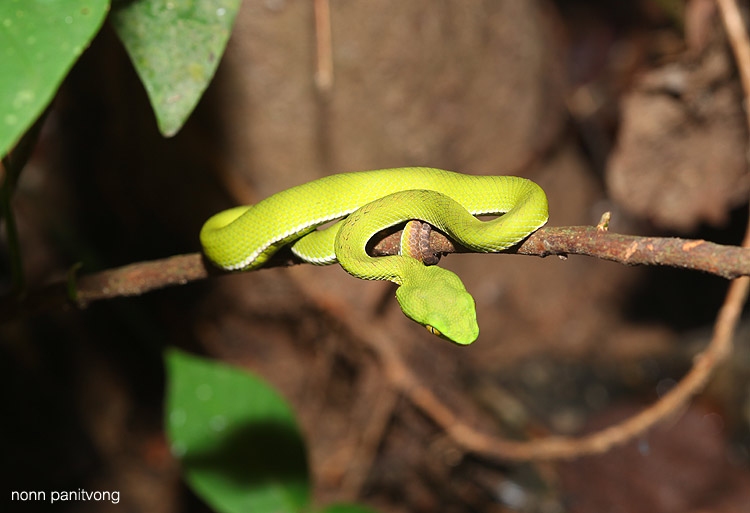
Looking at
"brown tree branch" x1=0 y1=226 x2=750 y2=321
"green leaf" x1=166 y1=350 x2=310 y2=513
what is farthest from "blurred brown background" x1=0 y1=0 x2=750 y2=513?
"brown tree branch" x1=0 y1=226 x2=750 y2=321

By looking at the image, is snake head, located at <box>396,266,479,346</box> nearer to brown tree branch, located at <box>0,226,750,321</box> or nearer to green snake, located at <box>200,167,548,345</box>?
green snake, located at <box>200,167,548,345</box>

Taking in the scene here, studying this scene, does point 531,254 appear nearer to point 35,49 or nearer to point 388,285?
point 35,49

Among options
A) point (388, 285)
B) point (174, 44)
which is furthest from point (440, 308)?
point (388, 285)

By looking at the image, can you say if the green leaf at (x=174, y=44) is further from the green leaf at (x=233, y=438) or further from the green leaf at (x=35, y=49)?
the green leaf at (x=233, y=438)

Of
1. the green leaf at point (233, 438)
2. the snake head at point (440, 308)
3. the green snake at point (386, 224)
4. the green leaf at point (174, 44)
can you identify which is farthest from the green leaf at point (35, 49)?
the green leaf at point (233, 438)

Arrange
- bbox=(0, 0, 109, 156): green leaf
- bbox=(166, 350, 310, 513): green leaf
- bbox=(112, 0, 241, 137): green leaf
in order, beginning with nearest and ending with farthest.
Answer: bbox=(0, 0, 109, 156): green leaf < bbox=(112, 0, 241, 137): green leaf < bbox=(166, 350, 310, 513): green leaf

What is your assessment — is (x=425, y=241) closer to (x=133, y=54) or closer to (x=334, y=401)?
(x=133, y=54)
